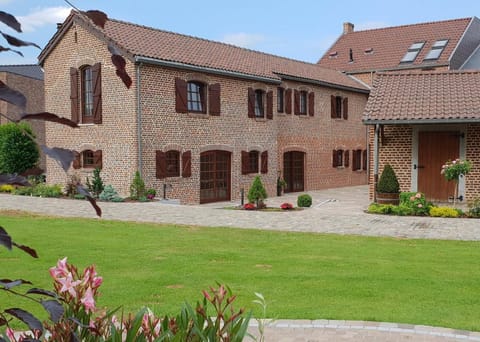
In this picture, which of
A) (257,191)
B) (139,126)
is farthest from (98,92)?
(257,191)

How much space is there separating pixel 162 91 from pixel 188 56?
7.47ft

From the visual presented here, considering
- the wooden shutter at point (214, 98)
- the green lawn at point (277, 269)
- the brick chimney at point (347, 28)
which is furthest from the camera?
the brick chimney at point (347, 28)

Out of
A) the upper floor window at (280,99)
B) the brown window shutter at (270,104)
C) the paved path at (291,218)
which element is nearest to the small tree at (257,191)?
the paved path at (291,218)

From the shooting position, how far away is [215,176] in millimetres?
21391

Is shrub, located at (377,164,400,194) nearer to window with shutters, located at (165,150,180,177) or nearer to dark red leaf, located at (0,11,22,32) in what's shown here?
window with shutters, located at (165,150,180,177)

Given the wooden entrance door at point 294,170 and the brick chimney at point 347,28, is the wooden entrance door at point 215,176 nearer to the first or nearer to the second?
the wooden entrance door at point 294,170

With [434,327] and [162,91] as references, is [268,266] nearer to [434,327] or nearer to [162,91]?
[434,327]

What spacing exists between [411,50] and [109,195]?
908 inches

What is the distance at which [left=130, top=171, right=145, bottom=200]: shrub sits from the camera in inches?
705

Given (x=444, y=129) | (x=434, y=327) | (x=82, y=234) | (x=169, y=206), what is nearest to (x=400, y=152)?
(x=444, y=129)

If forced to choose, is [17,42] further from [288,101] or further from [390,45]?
[390,45]

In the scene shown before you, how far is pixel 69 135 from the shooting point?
2069 centimetres

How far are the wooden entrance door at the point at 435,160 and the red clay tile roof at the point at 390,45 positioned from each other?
1518 centimetres

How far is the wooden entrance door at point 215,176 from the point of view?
2086 cm
